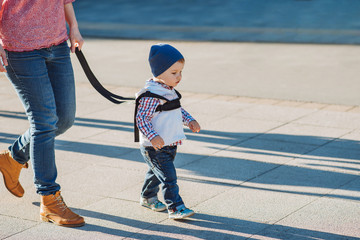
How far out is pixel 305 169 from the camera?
5352 mm

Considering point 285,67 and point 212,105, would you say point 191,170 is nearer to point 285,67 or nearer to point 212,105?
point 212,105

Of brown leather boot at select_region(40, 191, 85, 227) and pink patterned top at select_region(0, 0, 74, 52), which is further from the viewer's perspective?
brown leather boot at select_region(40, 191, 85, 227)

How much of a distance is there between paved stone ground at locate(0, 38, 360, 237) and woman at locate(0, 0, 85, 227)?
11.5 inches

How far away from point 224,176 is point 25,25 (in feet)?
6.76

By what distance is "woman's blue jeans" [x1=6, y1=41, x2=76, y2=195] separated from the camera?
405 cm

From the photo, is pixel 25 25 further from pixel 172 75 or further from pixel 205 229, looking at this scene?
pixel 205 229

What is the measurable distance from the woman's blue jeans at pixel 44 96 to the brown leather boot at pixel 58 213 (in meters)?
0.06

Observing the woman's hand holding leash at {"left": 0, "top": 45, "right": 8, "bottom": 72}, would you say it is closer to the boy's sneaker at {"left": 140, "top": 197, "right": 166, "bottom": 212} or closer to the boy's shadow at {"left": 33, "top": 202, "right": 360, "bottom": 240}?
the boy's shadow at {"left": 33, "top": 202, "right": 360, "bottom": 240}

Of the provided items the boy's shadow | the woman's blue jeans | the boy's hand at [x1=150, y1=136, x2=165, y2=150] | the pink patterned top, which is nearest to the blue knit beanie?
the boy's hand at [x1=150, y1=136, x2=165, y2=150]

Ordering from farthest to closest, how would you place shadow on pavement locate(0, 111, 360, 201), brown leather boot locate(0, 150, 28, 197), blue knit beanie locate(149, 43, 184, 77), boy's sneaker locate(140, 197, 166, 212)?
shadow on pavement locate(0, 111, 360, 201) < brown leather boot locate(0, 150, 28, 197) < boy's sneaker locate(140, 197, 166, 212) < blue knit beanie locate(149, 43, 184, 77)

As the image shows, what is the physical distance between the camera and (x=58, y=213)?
421cm

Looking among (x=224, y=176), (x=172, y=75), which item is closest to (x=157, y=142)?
(x=172, y=75)

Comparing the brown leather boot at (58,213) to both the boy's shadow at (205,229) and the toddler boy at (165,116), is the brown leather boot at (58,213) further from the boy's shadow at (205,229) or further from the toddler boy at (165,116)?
the toddler boy at (165,116)

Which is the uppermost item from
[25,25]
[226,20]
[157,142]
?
[25,25]
